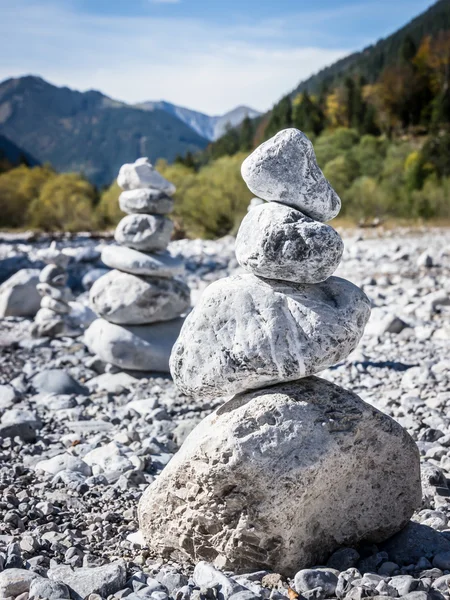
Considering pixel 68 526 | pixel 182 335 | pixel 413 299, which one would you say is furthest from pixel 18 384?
pixel 413 299

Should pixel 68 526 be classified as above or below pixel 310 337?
below

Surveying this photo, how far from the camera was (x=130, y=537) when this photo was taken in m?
3.73

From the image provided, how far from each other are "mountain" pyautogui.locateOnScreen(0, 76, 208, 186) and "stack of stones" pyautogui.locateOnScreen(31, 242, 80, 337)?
117414mm

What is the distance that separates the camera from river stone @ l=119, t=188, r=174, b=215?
7.97 m

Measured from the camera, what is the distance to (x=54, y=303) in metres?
10.4

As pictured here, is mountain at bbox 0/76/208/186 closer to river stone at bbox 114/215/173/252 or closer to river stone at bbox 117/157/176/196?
river stone at bbox 117/157/176/196

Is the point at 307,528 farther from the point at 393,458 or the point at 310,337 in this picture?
the point at 310,337

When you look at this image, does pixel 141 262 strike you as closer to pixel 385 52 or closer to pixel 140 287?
pixel 140 287

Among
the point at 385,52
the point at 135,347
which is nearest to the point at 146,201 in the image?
the point at 135,347

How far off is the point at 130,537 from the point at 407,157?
35993 mm

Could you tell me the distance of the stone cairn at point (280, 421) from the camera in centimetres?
316

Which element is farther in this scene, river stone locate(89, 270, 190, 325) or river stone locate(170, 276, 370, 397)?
river stone locate(89, 270, 190, 325)

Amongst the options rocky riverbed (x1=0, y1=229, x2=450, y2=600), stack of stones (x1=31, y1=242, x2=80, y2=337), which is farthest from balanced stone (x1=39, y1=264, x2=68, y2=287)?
rocky riverbed (x1=0, y1=229, x2=450, y2=600)

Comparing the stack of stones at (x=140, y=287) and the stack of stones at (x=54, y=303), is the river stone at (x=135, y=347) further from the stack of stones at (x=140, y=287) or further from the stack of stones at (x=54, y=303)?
the stack of stones at (x=54, y=303)
